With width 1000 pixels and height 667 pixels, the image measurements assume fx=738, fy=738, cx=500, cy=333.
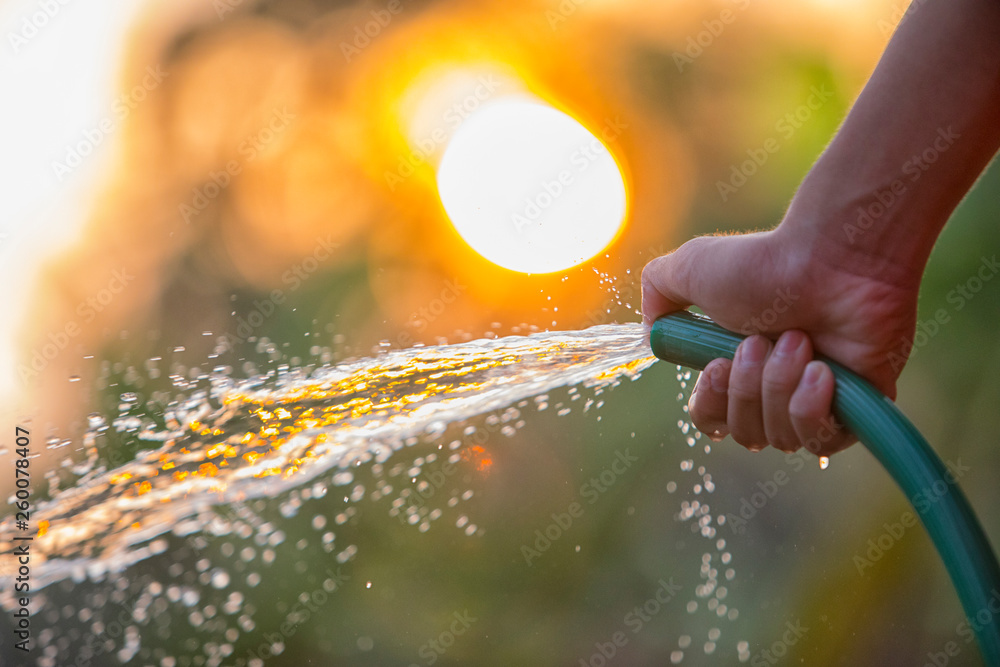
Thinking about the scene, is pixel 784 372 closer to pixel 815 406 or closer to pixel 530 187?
pixel 815 406

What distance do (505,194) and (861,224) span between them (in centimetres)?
126

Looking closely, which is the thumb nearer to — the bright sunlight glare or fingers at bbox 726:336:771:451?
fingers at bbox 726:336:771:451

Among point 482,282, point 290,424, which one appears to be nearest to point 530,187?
point 482,282

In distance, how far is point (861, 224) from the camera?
0.48 meters

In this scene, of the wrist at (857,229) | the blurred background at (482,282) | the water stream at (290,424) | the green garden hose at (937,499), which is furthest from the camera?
the blurred background at (482,282)

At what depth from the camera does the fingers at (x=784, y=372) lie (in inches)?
18.8

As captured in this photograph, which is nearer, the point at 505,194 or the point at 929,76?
the point at 929,76

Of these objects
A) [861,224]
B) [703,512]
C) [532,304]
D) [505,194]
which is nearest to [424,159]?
[505,194]

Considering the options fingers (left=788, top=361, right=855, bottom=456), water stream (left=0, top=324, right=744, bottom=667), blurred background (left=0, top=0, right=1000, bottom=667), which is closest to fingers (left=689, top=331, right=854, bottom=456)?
fingers (left=788, top=361, right=855, bottom=456)

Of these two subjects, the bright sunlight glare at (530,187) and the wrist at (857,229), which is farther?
the bright sunlight glare at (530,187)

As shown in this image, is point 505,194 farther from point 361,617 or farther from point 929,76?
point 929,76

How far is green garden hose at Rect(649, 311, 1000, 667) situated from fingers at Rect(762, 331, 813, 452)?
1.4 inches

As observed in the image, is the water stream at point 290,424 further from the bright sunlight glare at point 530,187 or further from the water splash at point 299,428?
the bright sunlight glare at point 530,187

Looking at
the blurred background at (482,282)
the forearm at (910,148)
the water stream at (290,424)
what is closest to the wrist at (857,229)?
the forearm at (910,148)
